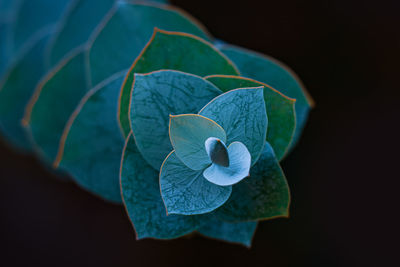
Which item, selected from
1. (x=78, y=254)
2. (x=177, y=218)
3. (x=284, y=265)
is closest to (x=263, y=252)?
(x=284, y=265)

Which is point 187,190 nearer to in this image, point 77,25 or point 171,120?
point 171,120

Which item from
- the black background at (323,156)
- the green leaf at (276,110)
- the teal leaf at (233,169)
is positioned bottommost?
the black background at (323,156)

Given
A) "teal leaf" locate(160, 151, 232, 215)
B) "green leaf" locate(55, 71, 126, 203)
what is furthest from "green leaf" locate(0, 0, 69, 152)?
"teal leaf" locate(160, 151, 232, 215)

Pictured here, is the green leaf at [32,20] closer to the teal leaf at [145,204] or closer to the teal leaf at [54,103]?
the teal leaf at [54,103]

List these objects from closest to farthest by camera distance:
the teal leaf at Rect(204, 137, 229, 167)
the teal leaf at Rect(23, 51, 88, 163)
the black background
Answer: the teal leaf at Rect(204, 137, 229, 167) < the teal leaf at Rect(23, 51, 88, 163) < the black background

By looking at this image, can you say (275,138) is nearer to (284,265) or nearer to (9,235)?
(284,265)

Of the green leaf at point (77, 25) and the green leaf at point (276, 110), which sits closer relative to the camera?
the green leaf at point (276, 110)

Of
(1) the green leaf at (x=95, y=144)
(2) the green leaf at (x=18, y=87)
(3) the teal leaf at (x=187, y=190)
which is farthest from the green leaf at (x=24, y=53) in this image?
(3) the teal leaf at (x=187, y=190)

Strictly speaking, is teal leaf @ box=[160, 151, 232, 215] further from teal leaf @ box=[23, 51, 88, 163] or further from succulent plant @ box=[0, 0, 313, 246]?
teal leaf @ box=[23, 51, 88, 163]
